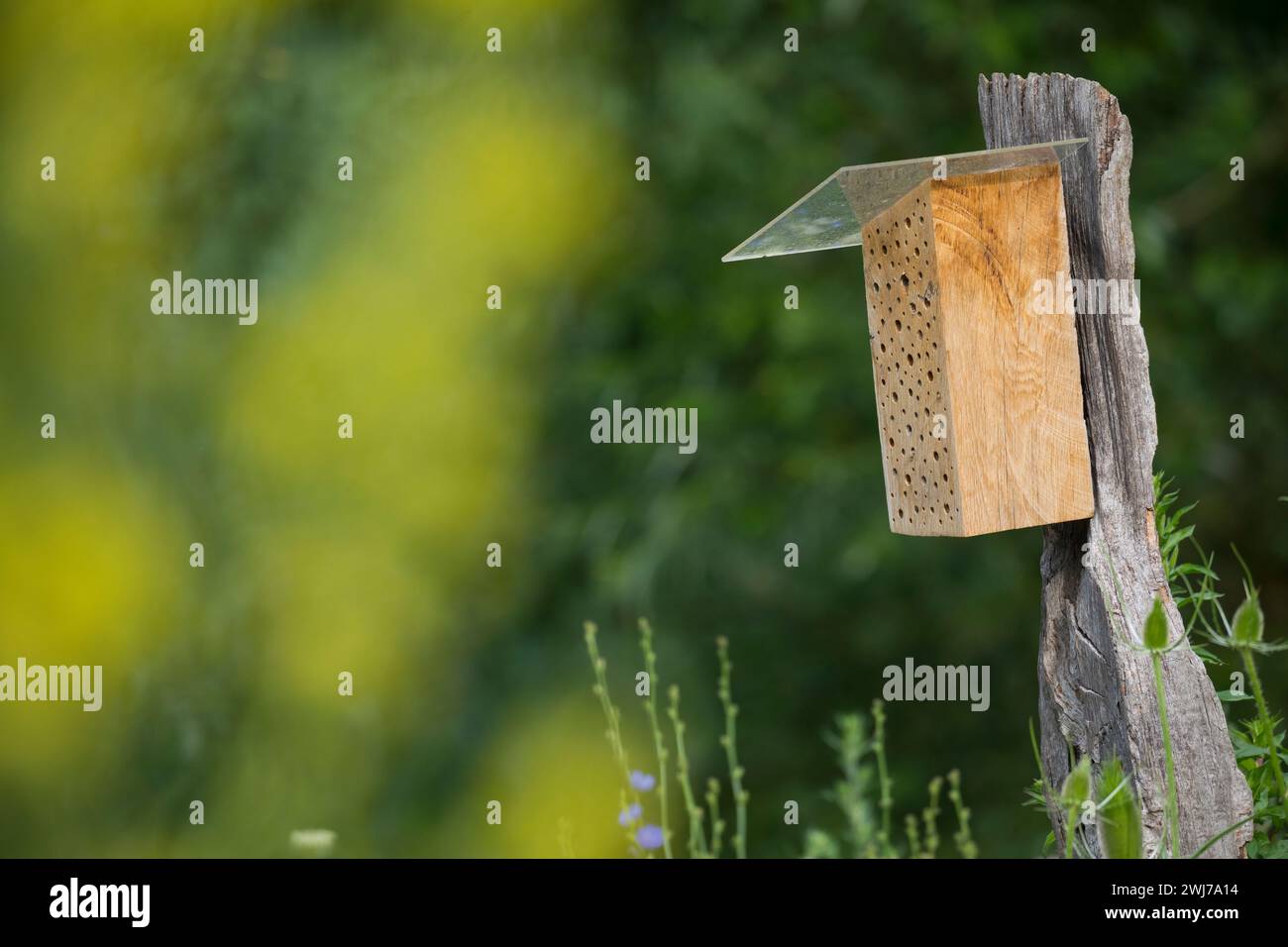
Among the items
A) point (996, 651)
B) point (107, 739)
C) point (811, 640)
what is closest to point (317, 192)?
point (107, 739)

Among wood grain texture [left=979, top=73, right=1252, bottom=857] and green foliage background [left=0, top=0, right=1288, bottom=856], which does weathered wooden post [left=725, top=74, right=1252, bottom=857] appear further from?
green foliage background [left=0, top=0, right=1288, bottom=856]

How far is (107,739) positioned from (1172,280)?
158 inches

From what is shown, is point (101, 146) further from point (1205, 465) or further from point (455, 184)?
point (1205, 465)

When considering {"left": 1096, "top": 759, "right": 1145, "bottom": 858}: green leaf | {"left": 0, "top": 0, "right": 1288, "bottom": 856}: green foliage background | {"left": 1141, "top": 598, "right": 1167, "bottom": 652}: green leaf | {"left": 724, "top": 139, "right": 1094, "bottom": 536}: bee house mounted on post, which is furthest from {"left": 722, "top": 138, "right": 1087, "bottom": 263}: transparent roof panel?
{"left": 0, "top": 0, "right": 1288, "bottom": 856}: green foliage background

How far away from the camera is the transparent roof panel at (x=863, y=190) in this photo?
2084 mm

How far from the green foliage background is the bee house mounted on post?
3007 millimetres

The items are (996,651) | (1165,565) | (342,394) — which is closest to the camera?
(1165,565)

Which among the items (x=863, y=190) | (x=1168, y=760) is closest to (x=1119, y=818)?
(x=1168, y=760)

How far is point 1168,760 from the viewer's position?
75.1 inches

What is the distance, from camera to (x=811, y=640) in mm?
5875

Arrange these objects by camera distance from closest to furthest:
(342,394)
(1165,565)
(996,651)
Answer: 1. (1165,565)
2. (342,394)
3. (996,651)

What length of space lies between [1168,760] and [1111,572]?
280 millimetres

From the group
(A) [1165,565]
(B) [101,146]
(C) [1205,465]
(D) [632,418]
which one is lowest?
(A) [1165,565]

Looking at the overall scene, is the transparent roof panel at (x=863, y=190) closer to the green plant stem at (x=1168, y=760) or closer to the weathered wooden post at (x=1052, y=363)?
the weathered wooden post at (x=1052, y=363)
